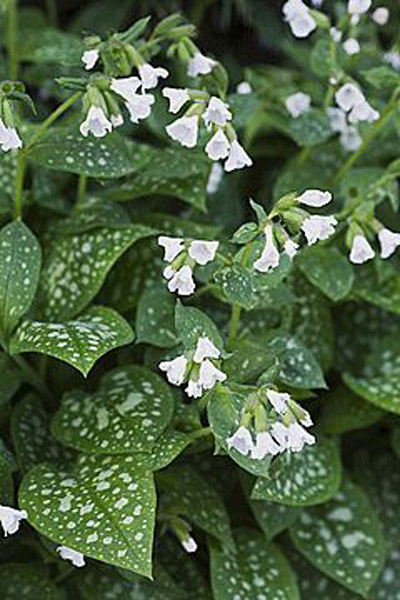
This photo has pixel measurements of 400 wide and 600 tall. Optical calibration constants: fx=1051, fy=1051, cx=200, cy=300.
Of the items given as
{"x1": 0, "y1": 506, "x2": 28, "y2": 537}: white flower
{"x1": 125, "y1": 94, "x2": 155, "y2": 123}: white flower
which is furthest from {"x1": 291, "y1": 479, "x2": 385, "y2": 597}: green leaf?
{"x1": 125, "y1": 94, "x2": 155, "y2": 123}: white flower

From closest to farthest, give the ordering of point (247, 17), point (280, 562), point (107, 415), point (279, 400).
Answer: point (279, 400) → point (107, 415) → point (280, 562) → point (247, 17)

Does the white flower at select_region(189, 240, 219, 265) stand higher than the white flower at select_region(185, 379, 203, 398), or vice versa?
the white flower at select_region(189, 240, 219, 265)

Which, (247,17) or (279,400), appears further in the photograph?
(247,17)

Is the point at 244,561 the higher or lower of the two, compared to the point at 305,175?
lower

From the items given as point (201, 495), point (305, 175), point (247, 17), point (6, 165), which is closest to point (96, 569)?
point (201, 495)

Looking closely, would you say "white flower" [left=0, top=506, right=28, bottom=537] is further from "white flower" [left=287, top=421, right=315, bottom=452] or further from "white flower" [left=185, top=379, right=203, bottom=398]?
"white flower" [left=287, top=421, right=315, bottom=452]

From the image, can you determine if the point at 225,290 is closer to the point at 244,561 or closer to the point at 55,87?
the point at 244,561

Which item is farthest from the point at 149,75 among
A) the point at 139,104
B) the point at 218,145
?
the point at 218,145

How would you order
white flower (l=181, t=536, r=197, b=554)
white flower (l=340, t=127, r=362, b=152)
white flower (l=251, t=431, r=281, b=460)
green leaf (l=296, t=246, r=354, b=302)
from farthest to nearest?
white flower (l=340, t=127, r=362, b=152) → green leaf (l=296, t=246, r=354, b=302) → white flower (l=181, t=536, r=197, b=554) → white flower (l=251, t=431, r=281, b=460)
